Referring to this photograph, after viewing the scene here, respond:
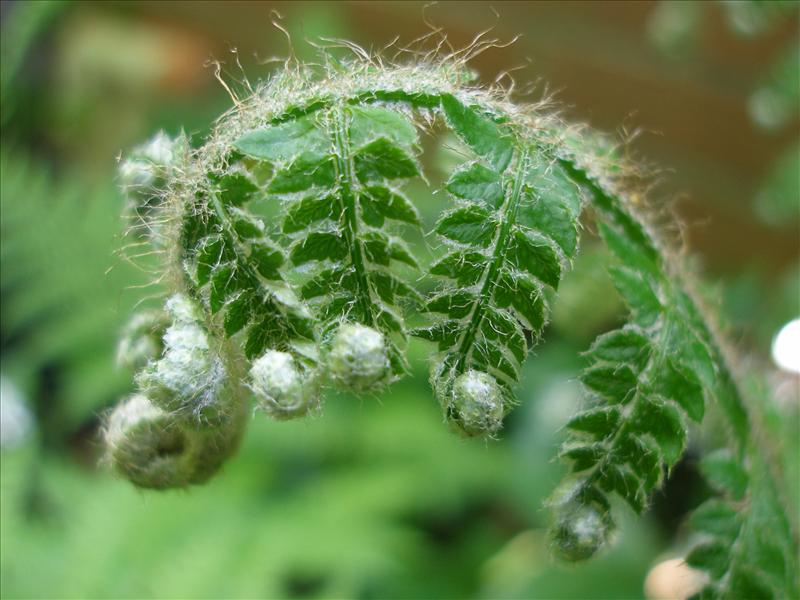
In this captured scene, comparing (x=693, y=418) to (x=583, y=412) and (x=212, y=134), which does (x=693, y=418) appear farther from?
(x=212, y=134)

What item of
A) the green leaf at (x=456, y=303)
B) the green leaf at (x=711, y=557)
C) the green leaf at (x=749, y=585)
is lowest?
the green leaf at (x=749, y=585)

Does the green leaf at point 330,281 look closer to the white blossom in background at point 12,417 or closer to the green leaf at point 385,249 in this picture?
the green leaf at point 385,249

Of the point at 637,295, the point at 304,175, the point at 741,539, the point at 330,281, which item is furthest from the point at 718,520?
the point at 304,175

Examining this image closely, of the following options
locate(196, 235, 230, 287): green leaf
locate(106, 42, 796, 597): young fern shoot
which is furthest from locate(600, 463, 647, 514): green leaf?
locate(196, 235, 230, 287): green leaf

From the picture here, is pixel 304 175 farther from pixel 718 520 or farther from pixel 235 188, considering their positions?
pixel 718 520

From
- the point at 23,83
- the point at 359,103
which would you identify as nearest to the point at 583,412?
the point at 359,103

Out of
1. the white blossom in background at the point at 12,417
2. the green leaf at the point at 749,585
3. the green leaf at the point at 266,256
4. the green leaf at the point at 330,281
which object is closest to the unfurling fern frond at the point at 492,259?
the green leaf at the point at 330,281
